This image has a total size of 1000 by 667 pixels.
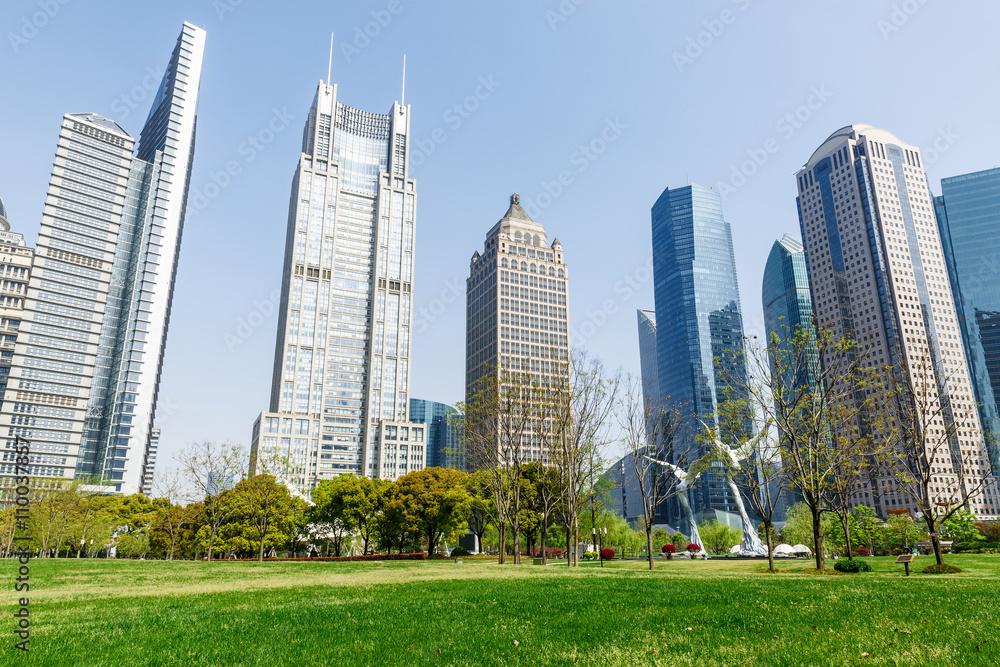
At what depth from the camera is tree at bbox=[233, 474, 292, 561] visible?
60950 mm

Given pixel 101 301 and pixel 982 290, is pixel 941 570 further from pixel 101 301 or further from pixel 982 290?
pixel 982 290

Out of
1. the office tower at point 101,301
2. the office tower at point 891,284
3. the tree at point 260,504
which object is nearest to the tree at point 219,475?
the tree at point 260,504

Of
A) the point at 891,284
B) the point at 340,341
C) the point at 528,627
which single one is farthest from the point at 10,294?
the point at 891,284

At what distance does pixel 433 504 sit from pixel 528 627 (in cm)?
5858

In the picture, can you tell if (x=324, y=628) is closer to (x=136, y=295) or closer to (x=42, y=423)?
(x=42, y=423)

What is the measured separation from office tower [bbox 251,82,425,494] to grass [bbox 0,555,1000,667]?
16038 centimetres

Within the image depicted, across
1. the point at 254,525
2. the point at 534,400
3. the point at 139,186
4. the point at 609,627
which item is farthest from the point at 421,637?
the point at 139,186

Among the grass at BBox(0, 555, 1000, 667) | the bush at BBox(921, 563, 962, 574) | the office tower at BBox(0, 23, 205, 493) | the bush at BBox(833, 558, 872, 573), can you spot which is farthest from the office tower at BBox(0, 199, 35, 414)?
the bush at BBox(921, 563, 962, 574)

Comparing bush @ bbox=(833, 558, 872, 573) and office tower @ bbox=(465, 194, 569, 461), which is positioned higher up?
office tower @ bbox=(465, 194, 569, 461)

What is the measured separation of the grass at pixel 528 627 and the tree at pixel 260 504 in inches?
1853

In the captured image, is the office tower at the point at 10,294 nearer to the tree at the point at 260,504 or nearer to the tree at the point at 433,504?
the tree at the point at 260,504

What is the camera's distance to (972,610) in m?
11.2

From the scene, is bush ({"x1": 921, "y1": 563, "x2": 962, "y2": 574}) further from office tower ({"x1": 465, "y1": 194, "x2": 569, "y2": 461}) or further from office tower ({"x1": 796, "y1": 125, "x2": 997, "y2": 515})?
office tower ({"x1": 796, "y1": 125, "x2": 997, "y2": 515})

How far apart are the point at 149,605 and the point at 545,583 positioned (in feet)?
38.6
